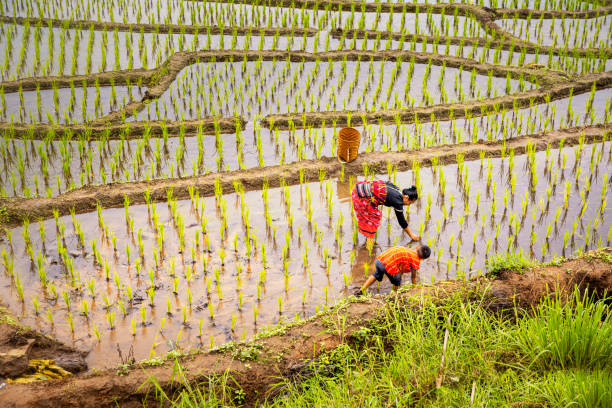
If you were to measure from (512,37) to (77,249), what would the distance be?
7268 mm

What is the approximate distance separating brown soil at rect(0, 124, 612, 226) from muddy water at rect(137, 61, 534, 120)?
117 centimetres

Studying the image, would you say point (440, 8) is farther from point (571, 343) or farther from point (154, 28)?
point (571, 343)

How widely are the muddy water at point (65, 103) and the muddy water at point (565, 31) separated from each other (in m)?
6.11

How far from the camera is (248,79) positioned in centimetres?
767

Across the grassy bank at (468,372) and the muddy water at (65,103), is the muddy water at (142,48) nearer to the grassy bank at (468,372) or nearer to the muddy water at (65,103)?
the muddy water at (65,103)

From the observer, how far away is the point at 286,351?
3.47 m

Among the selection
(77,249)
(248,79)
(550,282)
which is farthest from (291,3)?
(550,282)

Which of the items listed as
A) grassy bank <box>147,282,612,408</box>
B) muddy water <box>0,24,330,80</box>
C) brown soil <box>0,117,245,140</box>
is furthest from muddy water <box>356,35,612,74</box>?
grassy bank <box>147,282,612,408</box>

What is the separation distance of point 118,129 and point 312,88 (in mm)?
2520

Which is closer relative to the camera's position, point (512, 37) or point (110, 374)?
point (110, 374)

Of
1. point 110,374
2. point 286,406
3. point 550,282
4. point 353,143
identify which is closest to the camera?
point 286,406

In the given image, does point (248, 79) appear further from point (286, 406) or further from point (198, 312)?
point (286, 406)

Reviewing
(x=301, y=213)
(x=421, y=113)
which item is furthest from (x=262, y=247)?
(x=421, y=113)

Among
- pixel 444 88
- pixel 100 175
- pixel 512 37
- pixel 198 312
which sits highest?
pixel 512 37
